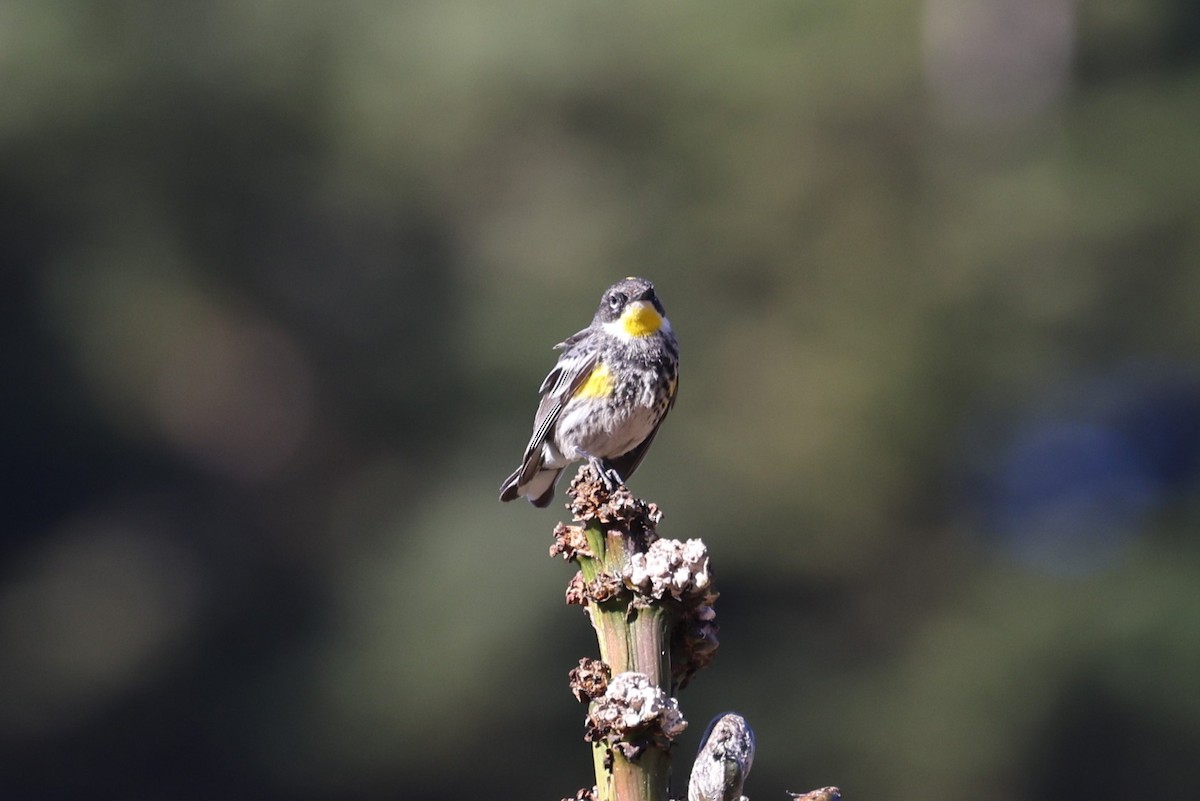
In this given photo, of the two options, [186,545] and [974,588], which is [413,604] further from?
[974,588]

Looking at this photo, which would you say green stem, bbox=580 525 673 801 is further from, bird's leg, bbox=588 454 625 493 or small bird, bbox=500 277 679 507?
small bird, bbox=500 277 679 507

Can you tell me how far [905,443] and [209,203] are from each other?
18.3ft

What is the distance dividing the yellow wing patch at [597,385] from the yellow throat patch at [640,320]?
6.7 inches

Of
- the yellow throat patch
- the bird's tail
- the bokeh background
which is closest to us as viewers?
the yellow throat patch

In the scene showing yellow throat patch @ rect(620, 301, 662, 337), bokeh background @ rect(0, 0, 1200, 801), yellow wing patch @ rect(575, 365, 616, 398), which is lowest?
yellow wing patch @ rect(575, 365, 616, 398)

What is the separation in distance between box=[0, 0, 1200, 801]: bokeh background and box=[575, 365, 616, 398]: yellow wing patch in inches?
217

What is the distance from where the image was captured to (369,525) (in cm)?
1216

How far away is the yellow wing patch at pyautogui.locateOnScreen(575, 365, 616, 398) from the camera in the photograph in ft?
16.9

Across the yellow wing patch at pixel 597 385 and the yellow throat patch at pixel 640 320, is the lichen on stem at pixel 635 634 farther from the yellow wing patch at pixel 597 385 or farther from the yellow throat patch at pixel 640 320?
the yellow throat patch at pixel 640 320

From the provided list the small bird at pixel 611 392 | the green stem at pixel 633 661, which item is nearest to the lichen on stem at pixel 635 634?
the green stem at pixel 633 661

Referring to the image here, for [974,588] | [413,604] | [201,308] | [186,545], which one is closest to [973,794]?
[974,588]

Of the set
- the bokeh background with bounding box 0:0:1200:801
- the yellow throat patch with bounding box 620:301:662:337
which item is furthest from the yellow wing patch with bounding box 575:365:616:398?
the bokeh background with bounding box 0:0:1200:801

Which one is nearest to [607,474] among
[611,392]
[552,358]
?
[611,392]

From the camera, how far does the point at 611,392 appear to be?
5.12m
